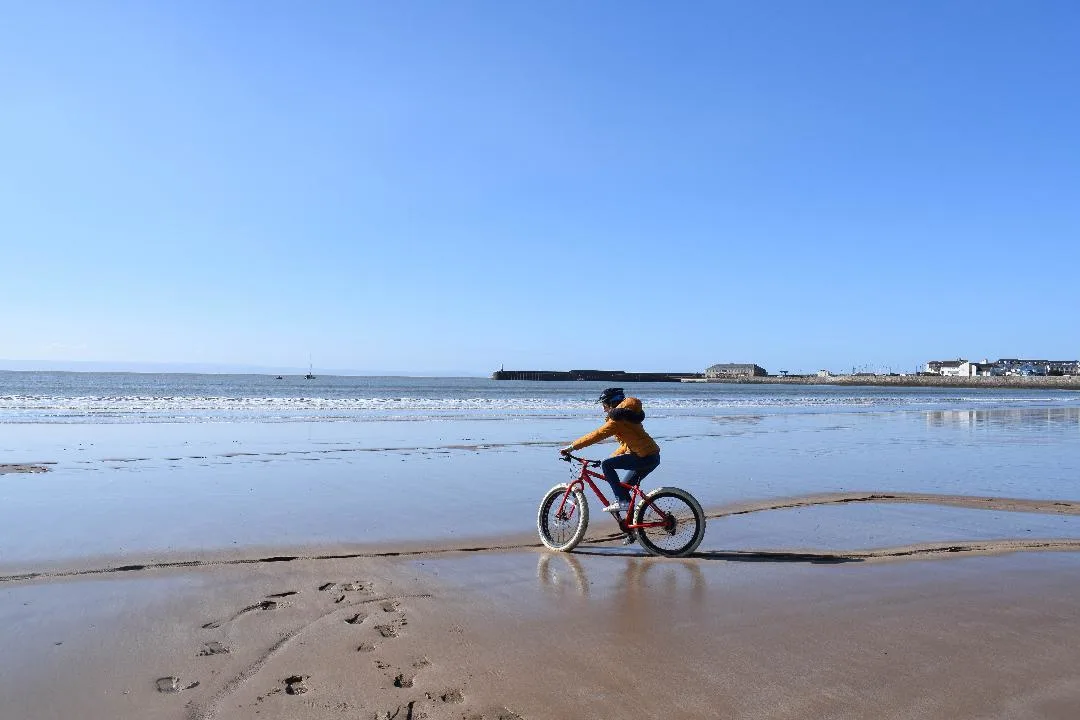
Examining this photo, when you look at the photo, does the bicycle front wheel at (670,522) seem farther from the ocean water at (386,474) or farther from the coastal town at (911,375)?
the coastal town at (911,375)

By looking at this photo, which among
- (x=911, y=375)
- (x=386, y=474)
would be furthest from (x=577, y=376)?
(x=386, y=474)

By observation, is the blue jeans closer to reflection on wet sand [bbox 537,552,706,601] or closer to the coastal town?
reflection on wet sand [bbox 537,552,706,601]

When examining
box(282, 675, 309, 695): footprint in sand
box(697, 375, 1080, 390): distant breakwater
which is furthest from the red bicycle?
box(697, 375, 1080, 390): distant breakwater

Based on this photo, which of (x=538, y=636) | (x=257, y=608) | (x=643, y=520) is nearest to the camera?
(x=538, y=636)

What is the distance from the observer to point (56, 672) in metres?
4.45

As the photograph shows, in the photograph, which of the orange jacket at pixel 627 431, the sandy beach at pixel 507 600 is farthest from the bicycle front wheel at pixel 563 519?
the orange jacket at pixel 627 431

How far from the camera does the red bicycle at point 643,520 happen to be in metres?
7.78

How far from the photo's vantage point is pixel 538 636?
16.9 feet

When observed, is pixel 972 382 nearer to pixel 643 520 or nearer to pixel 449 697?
pixel 643 520

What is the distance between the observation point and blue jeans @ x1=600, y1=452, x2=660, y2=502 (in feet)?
26.9

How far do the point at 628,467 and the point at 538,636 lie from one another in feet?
10.8

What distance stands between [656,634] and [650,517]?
9.06 ft

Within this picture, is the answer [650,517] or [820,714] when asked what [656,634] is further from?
[650,517]

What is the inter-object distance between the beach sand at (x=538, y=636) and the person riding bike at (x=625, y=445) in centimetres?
89
